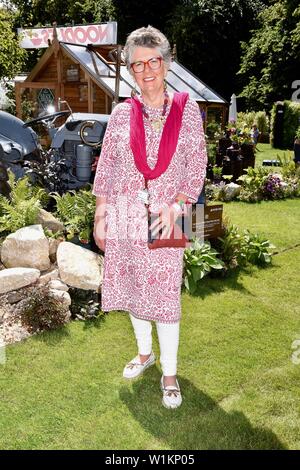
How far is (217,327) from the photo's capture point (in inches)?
157

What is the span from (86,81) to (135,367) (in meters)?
12.3

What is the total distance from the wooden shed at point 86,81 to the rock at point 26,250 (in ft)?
26.5

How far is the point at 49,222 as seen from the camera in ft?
15.7

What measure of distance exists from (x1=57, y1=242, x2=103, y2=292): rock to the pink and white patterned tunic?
1.31 m

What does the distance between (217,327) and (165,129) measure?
2134 millimetres

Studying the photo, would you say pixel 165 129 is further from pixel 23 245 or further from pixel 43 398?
pixel 23 245

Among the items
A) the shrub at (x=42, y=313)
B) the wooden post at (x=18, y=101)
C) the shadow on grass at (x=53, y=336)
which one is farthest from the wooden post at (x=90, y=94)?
the shadow on grass at (x=53, y=336)

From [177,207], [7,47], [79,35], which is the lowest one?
[177,207]

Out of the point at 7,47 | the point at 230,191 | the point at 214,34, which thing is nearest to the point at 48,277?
the point at 230,191

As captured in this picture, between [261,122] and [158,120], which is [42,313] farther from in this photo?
[261,122]

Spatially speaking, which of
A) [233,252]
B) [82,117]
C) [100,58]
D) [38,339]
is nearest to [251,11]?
[100,58]

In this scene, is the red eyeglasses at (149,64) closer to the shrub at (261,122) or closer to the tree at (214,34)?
the shrub at (261,122)

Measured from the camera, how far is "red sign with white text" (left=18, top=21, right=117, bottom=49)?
12641 mm

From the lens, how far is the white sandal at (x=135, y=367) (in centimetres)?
319
